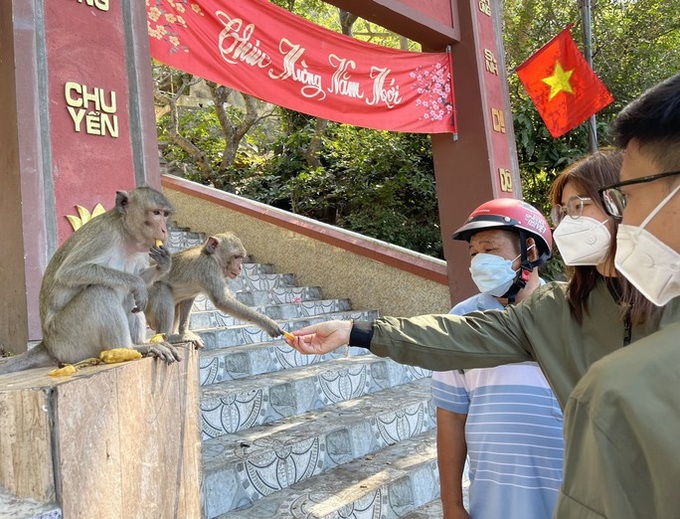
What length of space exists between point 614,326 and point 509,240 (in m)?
0.88

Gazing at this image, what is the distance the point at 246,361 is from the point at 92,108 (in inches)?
76.5

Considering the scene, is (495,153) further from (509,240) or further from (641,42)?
(641,42)

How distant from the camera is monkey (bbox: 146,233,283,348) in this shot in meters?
3.88

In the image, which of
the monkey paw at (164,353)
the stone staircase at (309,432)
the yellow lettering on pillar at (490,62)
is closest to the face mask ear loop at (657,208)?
the monkey paw at (164,353)

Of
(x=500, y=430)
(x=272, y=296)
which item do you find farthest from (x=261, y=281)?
(x=500, y=430)

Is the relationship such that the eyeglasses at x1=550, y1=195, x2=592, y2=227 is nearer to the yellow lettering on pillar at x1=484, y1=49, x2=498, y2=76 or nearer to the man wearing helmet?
the man wearing helmet

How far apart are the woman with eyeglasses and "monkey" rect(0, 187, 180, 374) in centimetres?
104

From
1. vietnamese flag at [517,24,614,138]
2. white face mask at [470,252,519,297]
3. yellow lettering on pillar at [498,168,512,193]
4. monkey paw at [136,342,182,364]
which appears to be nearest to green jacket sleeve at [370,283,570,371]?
white face mask at [470,252,519,297]

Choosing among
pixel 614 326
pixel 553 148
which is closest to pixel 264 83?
pixel 614 326

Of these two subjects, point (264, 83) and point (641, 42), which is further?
point (641, 42)

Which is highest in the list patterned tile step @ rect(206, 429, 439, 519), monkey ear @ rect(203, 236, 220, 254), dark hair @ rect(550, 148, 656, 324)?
monkey ear @ rect(203, 236, 220, 254)

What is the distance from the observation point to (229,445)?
3.27 metres

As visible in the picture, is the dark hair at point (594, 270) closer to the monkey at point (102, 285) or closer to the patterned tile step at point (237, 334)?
the monkey at point (102, 285)

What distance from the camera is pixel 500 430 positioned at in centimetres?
178
